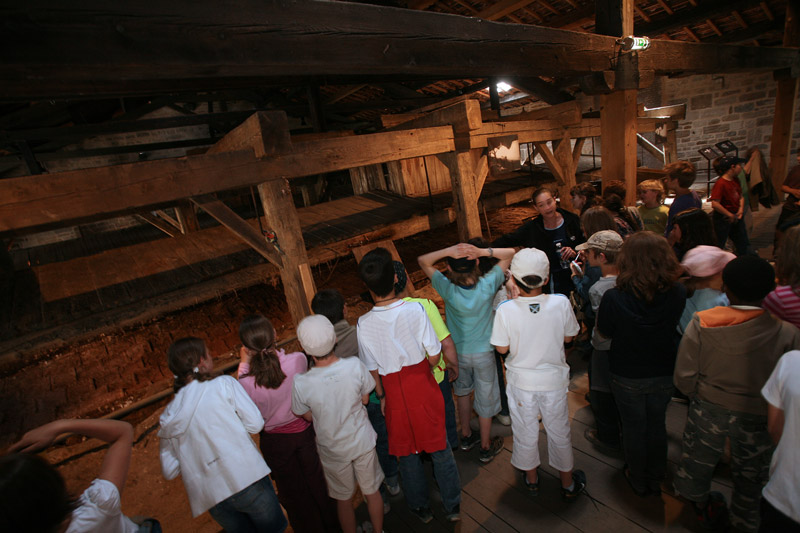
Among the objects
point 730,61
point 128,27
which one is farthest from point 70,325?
point 730,61

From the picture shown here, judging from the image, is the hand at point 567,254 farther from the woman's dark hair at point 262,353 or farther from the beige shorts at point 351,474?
the woman's dark hair at point 262,353

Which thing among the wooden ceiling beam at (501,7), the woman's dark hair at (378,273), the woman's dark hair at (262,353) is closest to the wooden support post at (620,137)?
the wooden ceiling beam at (501,7)

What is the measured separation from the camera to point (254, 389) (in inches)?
83.8

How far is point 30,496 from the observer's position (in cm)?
103

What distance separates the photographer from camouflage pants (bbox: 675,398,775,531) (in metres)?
1.77

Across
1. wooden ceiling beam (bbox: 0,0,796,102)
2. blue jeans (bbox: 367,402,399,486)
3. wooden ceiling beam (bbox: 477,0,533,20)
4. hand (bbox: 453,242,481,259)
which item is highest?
wooden ceiling beam (bbox: 477,0,533,20)

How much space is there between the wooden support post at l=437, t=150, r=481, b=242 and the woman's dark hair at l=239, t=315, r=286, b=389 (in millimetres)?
2708

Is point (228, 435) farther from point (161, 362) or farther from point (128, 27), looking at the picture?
point (161, 362)

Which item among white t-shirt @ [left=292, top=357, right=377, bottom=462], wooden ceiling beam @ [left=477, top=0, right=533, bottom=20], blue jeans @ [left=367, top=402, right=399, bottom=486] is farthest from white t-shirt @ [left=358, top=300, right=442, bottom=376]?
wooden ceiling beam @ [left=477, top=0, right=533, bottom=20]

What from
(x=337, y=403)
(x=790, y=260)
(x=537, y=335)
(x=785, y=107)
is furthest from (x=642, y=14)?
(x=337, y=403)

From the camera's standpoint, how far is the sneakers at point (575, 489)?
2.25m

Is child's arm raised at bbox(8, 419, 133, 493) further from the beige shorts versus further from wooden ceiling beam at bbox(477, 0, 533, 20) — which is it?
wooden ceiling beam at bbox(477, 0, 533, 20)

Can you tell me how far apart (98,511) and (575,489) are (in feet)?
7.99

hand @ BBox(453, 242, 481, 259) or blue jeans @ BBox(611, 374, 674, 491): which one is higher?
hand @ BBox(453, 242, 481, 259)
